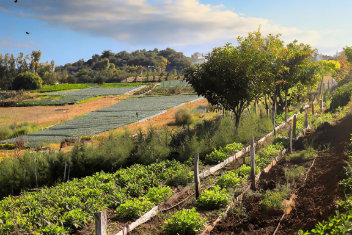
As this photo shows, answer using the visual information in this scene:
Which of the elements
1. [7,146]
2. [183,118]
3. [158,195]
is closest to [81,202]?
[158,195]

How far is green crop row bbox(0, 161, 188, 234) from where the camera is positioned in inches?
245

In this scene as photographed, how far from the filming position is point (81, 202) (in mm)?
7305

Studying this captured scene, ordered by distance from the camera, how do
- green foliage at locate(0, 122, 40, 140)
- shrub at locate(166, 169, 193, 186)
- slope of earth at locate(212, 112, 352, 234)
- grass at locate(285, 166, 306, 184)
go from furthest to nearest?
green foliage at locate(0, 122, 40, 140)
shrub at locate(166, 169, 193, 186)
grass at locate(285, 166, 306, 184)
slope of earth at locate(212, 112, 352, 234)

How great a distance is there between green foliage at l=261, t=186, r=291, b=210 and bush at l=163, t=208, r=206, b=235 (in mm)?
1510

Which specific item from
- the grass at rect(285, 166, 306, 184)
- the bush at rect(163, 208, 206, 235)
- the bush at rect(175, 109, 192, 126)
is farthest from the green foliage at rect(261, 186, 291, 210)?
the bush at rect(175, 109, 192, 126)

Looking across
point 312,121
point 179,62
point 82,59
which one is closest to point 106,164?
point 312,121

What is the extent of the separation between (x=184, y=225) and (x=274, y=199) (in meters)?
2.14

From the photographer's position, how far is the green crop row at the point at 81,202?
6211 millimetres

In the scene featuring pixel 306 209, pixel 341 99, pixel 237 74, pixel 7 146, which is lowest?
pixel 7 146

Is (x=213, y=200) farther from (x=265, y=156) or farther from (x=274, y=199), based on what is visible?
(x=265, y=156)

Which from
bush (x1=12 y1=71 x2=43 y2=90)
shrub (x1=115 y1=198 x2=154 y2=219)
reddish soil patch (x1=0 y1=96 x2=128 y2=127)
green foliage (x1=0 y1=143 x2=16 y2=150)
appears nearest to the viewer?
shrub (x1=115 y1=198 x2=154 y2=219)

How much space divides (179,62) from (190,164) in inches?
4051

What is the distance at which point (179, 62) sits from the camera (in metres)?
111

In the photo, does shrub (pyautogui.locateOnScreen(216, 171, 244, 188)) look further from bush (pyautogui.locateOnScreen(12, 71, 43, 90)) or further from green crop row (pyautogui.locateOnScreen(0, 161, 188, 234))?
bush (pyautogui.locateOnScreen(12, 71, 43, 90))
